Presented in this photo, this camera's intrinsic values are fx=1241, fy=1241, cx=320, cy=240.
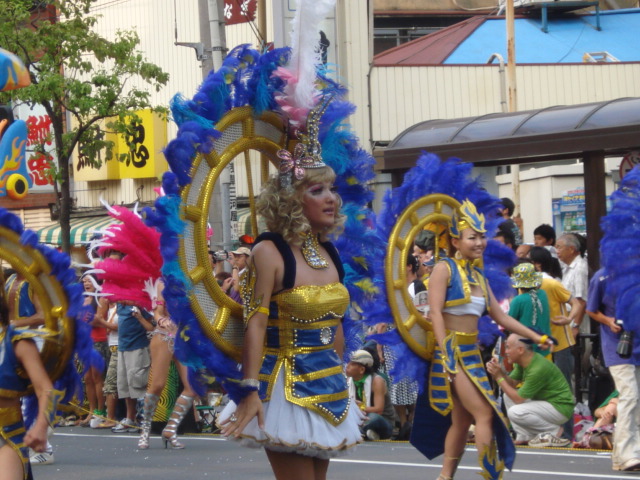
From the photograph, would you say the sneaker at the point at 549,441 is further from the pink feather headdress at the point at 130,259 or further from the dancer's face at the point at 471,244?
the pink feather headdress at the point at 130,259

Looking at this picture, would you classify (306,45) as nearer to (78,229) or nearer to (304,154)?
(304,154)

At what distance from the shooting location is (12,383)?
18.2ft

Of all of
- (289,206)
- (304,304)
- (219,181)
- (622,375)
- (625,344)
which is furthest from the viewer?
(219,181)

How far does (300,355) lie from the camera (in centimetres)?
536

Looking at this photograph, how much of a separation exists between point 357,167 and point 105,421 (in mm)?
8727

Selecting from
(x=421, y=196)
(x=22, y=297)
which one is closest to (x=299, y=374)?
(x=22, y=297)

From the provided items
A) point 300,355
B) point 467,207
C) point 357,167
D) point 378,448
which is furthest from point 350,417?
point 378,448

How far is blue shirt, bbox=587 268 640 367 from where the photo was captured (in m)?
9.18

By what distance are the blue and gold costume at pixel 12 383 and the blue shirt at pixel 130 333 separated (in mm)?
→ 7479

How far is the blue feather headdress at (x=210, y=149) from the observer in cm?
527

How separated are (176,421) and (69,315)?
578 cm

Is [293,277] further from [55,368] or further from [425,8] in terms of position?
[425,8]

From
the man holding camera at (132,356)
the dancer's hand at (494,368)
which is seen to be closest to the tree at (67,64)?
the man holding camera at (132,356)

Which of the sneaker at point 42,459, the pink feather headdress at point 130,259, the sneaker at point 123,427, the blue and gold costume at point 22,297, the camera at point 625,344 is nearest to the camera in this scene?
the blue and gold costume at point 22,297
